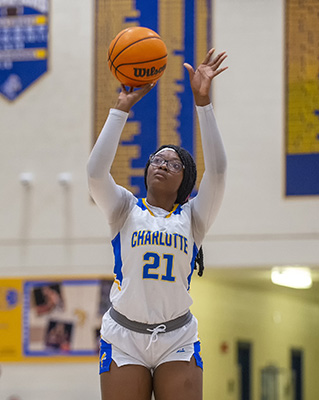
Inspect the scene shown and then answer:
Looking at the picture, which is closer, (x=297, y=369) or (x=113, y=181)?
(x=113, y=181)

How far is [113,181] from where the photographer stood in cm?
388

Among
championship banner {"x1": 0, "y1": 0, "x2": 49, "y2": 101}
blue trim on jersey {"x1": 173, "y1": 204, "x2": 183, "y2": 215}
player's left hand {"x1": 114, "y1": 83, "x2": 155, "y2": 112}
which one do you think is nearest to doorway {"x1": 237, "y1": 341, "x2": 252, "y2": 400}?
championship banner {"x1": 0, "y1": 0, "x2": 49, "y2": 101}

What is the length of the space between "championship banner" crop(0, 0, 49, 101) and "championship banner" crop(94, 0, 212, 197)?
995mm

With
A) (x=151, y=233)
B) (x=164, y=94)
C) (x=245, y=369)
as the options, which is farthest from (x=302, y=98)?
(x=151, y=233)

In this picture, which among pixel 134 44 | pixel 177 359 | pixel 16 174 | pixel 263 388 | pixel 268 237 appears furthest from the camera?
Answer: pixel 263 388

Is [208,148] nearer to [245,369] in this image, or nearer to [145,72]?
[145,72]

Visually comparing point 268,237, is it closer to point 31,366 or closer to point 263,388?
point 31,366

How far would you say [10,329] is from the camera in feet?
35.6

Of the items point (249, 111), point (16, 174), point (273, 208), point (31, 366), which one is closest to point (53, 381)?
point (31, 366)

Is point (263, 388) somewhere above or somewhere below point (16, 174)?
below

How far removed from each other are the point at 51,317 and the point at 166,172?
712 centimetres

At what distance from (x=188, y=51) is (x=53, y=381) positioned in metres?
4.65

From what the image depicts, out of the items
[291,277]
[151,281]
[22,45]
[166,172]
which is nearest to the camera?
[151,281]

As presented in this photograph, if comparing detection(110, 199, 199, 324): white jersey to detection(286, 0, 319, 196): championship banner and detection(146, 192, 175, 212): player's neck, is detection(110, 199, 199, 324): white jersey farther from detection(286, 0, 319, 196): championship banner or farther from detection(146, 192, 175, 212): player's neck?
detection(286, 0, 319, 196): championship banner
